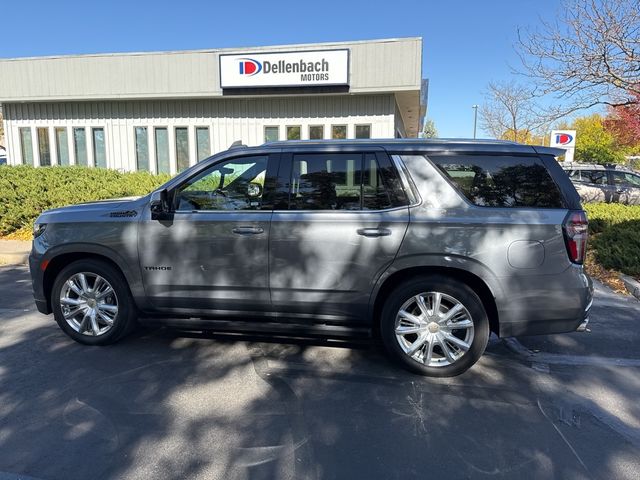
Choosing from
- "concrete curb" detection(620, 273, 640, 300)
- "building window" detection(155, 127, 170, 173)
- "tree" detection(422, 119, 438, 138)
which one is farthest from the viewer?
"tree" detection(422, 119, 438, 138)

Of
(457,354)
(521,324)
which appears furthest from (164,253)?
(521,324)

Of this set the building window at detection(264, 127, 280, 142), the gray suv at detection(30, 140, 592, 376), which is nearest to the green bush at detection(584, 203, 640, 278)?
the gray suv at detection(30, 140, 592, 376)

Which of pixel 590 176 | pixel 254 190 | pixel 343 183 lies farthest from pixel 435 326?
pixel 590 176

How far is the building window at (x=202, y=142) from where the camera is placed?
16031 millimetres

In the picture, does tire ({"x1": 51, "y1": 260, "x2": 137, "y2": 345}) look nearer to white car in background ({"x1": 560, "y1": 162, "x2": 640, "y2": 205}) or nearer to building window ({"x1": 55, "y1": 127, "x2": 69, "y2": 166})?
building window ({"x1": 55, "y1": 127, "x2": 69, "y2": 166})

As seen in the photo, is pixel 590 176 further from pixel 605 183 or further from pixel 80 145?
pixel 80 145

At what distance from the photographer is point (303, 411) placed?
3309 mm

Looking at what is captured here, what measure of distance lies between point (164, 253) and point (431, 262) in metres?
2.33

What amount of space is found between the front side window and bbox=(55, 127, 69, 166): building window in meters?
20.2

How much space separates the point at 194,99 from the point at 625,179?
1560 cm

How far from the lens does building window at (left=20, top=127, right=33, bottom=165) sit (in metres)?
17.3

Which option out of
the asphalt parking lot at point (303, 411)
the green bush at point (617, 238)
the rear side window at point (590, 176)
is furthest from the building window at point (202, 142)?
the rear side window at point (590, 176)

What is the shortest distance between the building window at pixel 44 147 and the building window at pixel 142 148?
358cm

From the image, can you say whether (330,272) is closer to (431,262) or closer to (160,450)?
(431,262)
